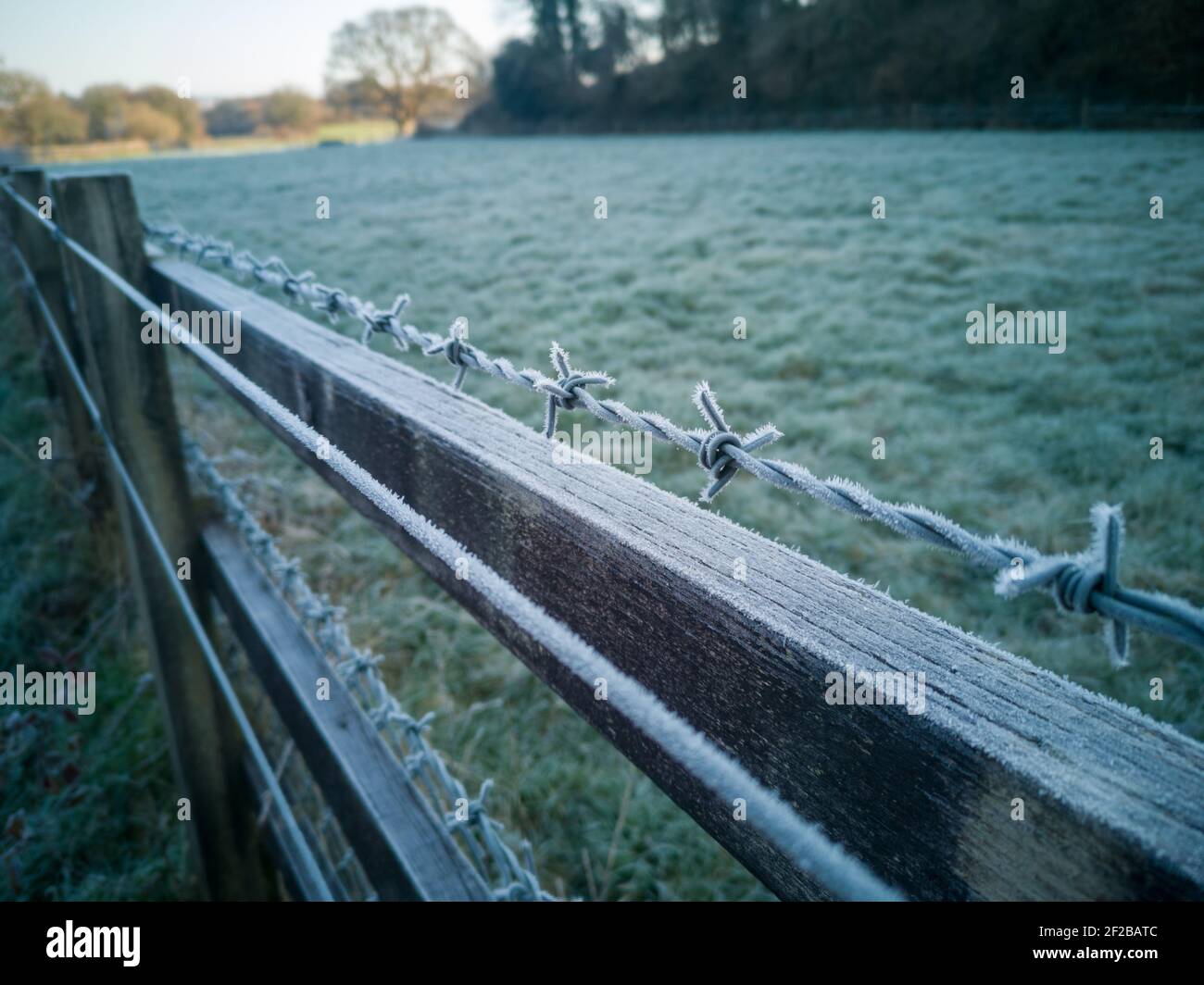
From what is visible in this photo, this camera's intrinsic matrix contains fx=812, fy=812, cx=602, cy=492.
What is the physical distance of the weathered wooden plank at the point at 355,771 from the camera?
139cm

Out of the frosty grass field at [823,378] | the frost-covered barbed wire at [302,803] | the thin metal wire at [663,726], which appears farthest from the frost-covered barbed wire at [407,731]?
the frosty grass field at [823,378]

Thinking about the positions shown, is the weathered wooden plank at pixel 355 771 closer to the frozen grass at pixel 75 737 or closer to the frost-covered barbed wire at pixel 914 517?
the frost-covered barbed wire at pixel 914 517

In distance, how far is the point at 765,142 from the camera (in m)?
21.0

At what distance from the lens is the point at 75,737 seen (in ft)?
10.9

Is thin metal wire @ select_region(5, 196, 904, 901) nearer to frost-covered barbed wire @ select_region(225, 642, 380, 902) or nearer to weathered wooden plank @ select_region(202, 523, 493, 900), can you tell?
weathered wooden plank @ select_region(202, 523, 493, 900)

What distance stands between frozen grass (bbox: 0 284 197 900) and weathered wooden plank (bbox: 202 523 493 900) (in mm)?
1563

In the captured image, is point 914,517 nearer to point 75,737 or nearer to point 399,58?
point 75,737

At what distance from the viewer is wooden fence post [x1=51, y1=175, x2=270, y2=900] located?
2.14 meters

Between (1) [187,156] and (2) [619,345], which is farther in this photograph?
(1) [187,156]

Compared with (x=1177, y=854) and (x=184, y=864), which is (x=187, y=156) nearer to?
(x=184, y=864)

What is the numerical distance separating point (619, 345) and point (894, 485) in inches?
112
